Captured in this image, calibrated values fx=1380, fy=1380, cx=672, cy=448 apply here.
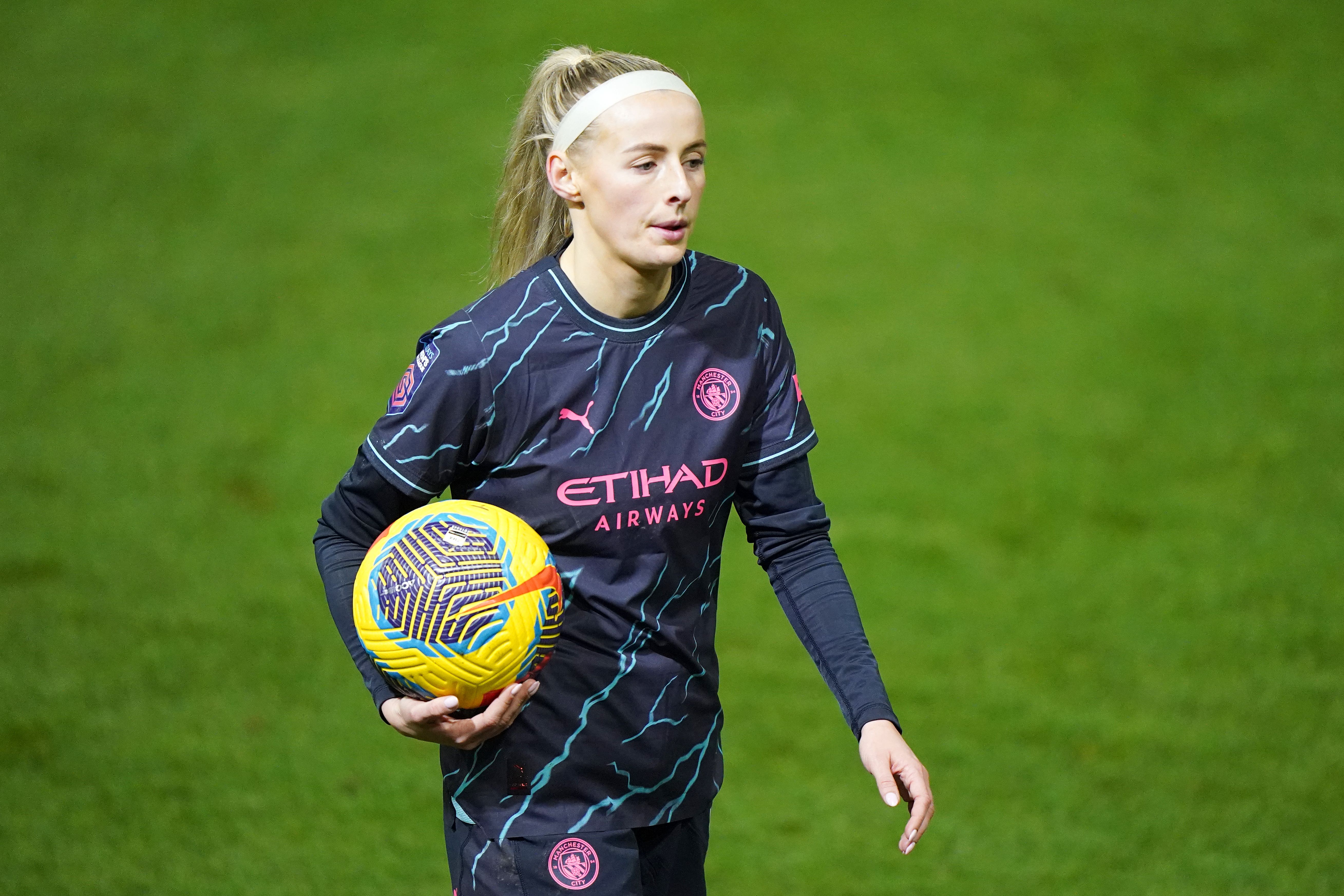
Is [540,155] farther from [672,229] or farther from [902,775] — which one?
[902,775]

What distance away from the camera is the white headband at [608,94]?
212cm

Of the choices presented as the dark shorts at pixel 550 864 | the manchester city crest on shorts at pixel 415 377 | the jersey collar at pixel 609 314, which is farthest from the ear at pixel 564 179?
the dark shorts at pixel 550 864

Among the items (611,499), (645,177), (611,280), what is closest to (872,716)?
(611,499)

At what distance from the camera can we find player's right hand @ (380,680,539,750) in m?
1.97

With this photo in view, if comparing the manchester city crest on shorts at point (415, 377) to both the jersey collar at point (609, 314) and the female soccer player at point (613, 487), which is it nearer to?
the female soccer player at point (613, 487)

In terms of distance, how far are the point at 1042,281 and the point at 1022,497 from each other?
5.25 feet

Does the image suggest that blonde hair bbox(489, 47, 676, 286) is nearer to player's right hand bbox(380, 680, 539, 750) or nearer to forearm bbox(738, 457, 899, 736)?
forearm bbox(738, 457, 899, 736)

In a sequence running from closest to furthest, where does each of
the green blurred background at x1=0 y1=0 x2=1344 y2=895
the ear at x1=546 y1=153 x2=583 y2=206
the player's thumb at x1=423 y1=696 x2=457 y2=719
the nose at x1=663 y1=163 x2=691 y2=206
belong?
the player's thumb at x1=423 y1=696 x2=457 y2=719, the nose at x1=663 y1=163 x2=691 y2=206, the ear at x1=546 y1=153 x2=583 y2=206, the green blurred background at x1=0 y1=0 x2=1344 y2=895

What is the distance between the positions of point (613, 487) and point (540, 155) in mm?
599

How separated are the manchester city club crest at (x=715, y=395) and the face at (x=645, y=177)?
7.9 inches

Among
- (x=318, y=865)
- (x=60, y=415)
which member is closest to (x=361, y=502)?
(x=318, y=865)

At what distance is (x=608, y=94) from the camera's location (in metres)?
2.12

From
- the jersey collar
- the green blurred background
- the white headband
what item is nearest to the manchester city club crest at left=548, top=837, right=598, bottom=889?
the jersey collar

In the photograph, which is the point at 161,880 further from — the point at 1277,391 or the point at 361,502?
the point at 1277,391
